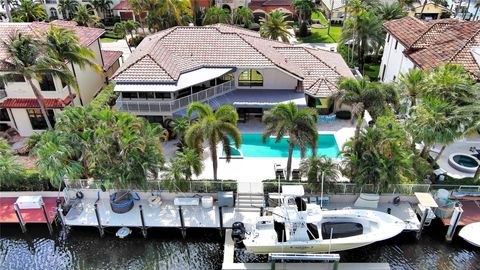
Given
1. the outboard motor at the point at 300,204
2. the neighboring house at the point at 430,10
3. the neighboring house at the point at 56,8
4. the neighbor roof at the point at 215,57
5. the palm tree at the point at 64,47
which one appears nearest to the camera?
the outboard motor at the point at 300,204

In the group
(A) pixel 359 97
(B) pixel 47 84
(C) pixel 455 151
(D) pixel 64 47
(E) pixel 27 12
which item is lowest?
(C) pixel 455 151

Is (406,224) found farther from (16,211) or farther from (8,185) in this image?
(8,185)

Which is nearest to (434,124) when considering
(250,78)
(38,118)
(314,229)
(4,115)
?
(314,229)

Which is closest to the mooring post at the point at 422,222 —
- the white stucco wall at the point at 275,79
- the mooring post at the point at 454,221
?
the mooring post at the point at 454,221

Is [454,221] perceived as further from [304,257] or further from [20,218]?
[20,218]

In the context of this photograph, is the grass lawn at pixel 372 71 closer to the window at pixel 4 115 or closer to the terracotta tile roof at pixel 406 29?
the terracotta tile roof at pixel 406 29

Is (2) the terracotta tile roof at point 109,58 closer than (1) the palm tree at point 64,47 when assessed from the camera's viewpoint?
No
